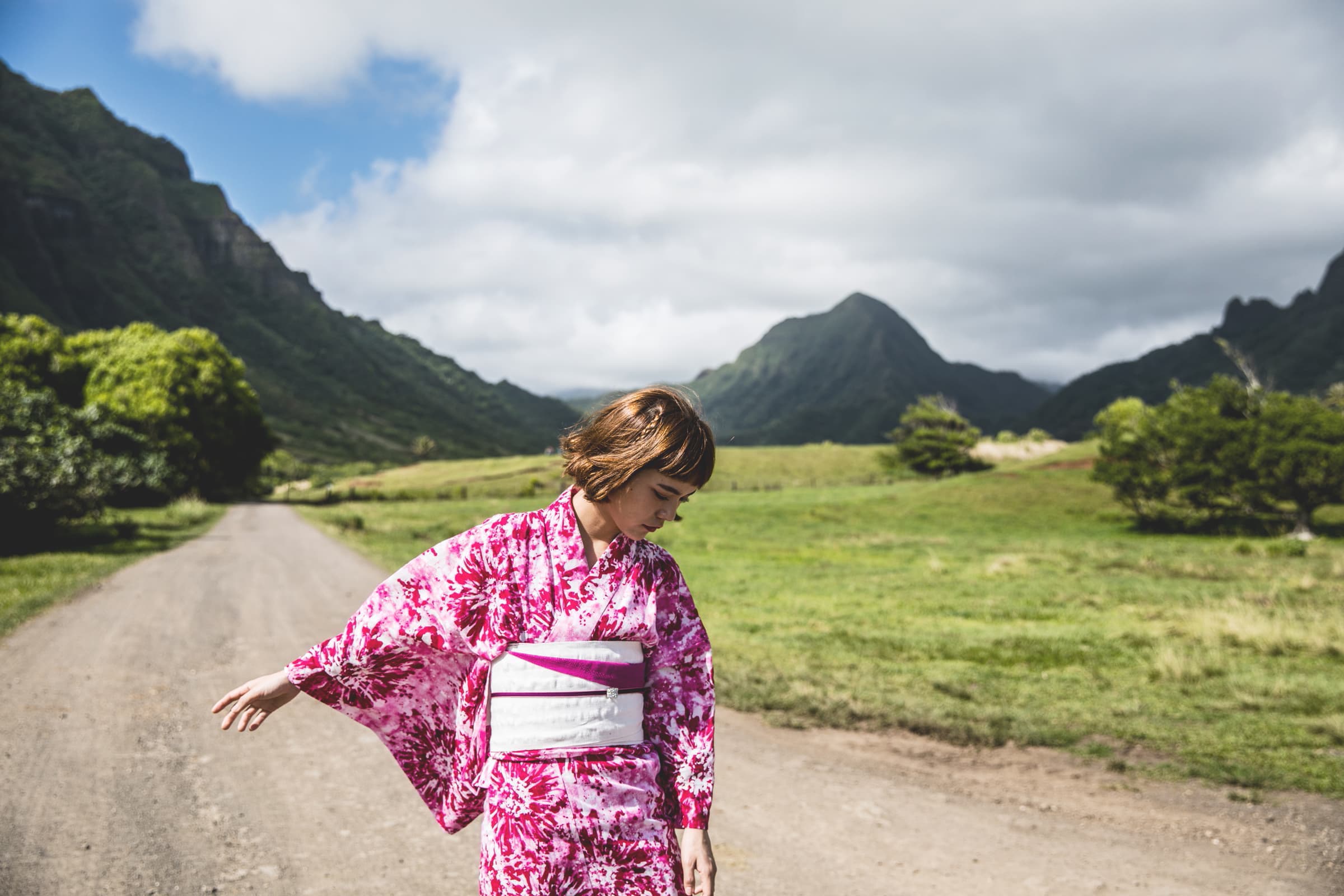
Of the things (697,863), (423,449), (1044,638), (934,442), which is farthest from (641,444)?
(423,449)

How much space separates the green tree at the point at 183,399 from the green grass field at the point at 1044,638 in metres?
14.3

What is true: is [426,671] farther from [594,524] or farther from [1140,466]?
[1140,466]

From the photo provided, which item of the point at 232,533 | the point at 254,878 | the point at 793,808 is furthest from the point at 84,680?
the point at 232,533

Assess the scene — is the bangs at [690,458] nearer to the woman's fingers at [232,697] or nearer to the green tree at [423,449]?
the woman's fingers at [232,697]

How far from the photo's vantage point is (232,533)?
29.2 meters

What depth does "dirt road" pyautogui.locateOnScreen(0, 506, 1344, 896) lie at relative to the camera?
15.8 feet

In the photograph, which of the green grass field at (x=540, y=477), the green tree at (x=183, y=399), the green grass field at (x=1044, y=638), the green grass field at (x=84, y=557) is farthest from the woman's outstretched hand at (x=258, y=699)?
the green grass field at (x=540, y=477)

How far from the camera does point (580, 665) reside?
245cm

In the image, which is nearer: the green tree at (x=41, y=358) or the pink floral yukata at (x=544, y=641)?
the pink floral yukata at (x=544, y=641)

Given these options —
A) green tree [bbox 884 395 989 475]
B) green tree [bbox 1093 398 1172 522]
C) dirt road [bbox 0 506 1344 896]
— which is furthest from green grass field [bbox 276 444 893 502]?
dirt road [bbox 0 506 1344 896]

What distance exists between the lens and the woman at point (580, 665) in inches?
95.9

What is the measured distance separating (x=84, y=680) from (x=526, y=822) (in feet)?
29.7

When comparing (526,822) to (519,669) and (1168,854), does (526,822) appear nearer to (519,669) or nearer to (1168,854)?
(519,669)

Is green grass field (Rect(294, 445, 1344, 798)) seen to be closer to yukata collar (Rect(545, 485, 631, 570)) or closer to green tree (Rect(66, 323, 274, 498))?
yukata collar (Rect(545, 485, 631, 570))
